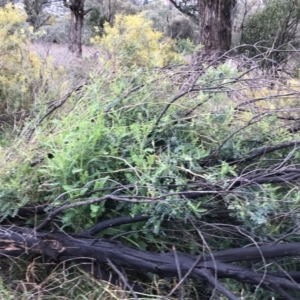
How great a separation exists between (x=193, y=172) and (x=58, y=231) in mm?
954

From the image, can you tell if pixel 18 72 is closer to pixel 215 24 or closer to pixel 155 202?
pixel 215 24

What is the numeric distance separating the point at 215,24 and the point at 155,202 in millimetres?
6260

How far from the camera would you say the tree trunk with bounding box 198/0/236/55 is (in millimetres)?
8547

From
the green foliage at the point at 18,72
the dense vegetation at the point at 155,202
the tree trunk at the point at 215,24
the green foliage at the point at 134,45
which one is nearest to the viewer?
the dense vegetation at the point at 155,202

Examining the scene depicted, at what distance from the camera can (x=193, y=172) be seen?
10.4 feet

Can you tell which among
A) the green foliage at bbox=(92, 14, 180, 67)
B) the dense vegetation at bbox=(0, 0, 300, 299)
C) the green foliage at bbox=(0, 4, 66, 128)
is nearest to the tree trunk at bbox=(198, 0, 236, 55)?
the green foliage at bbox=(92, 14, 180, 67)

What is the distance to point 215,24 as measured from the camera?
858 centimetres

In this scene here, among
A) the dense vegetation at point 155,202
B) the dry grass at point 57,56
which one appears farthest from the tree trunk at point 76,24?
the dense vegetation at point 155,202

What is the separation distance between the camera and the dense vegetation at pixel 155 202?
296cm

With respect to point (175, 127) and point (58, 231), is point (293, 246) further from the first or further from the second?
point (58, 231)

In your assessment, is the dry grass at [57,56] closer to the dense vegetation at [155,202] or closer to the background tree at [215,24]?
the background tree at [215,24]

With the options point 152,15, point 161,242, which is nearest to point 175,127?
point 161,242

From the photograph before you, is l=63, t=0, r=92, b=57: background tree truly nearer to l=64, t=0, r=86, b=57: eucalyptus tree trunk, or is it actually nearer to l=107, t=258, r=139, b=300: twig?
l=64, t=0, r=86, b=57: eucalyptus tree trunk

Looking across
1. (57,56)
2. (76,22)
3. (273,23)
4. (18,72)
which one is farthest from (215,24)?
(76,22)
